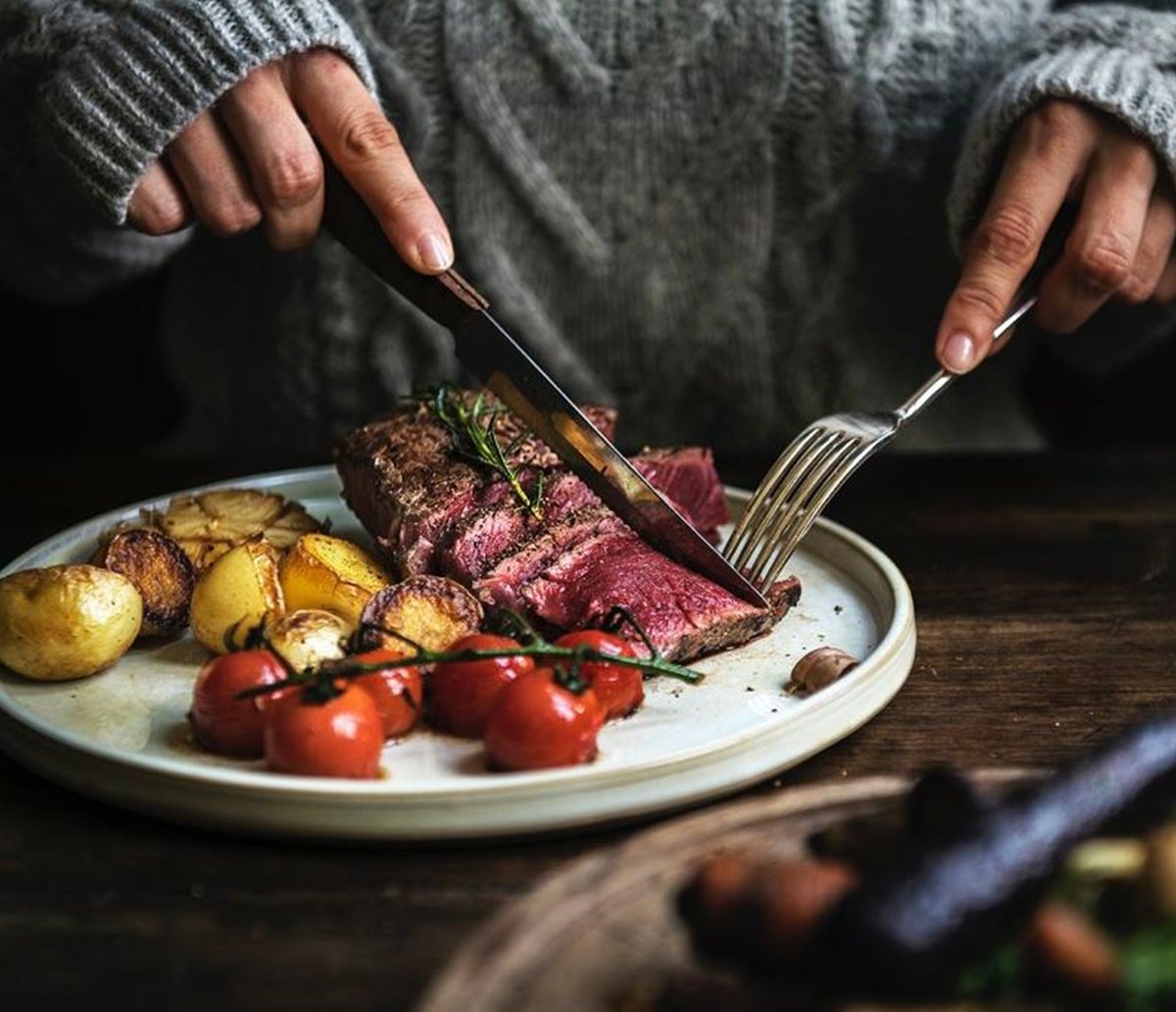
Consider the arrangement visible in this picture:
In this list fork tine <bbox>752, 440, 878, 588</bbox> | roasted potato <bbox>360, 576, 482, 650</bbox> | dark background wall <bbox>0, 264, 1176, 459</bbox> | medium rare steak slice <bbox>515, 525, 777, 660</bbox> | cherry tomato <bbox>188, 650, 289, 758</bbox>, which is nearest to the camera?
cherry tomato <bbox>188, 650, 289, 758</bbox>

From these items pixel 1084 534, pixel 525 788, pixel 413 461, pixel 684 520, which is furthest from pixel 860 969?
pixel 1084 534

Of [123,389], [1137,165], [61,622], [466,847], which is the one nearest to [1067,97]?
[1137,165]

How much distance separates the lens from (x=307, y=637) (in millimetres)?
1488

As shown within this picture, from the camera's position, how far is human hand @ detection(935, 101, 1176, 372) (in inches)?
75.8

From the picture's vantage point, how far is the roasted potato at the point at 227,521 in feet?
6.00

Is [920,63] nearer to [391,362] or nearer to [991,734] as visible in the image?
[391,362]

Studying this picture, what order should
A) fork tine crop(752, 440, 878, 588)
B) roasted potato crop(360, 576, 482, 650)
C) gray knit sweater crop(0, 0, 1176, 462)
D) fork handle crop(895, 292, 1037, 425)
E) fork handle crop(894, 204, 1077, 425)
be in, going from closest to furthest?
roasted potato crop(360, 576, 482, 650) < fork tine crop(752, 440, 878, 588) < fork handle crop(895, 292, 1037, 425) < fork handle crop(894, 204, 1077, 425) < gray knit sweater crop(0, 0, 1176, 462)

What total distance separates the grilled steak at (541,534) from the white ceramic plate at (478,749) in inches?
2.7

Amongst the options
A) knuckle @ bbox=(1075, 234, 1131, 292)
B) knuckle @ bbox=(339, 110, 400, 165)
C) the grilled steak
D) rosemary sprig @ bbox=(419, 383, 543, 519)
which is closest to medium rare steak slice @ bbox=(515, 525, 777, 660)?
the grilled steak

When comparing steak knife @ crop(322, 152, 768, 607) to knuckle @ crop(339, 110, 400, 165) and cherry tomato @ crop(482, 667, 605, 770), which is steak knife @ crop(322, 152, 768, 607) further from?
cherry tomato @ crop(482, 667, 605, 770)

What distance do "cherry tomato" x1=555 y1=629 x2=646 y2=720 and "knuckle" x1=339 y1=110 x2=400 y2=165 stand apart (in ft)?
2.32

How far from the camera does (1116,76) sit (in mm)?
1994

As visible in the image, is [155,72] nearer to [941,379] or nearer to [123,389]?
[941,379]

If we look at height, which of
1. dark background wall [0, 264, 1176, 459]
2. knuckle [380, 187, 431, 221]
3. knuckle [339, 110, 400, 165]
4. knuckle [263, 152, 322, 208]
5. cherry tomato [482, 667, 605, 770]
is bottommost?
dark background wall [0, 264, 1176, 459]
